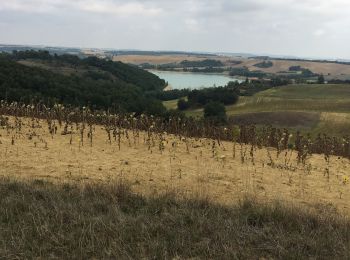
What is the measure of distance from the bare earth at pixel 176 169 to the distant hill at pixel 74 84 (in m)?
5.14

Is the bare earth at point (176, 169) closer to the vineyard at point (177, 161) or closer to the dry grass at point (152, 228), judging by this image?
the vineyard at point (177, 161)

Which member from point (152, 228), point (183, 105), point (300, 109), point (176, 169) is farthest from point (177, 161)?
point (183, 105)

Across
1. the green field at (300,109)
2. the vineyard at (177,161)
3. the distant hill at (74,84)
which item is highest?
the vineyard at (177,161)

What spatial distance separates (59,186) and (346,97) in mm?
91983

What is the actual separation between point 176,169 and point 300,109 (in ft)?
221

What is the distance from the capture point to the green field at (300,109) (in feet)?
192

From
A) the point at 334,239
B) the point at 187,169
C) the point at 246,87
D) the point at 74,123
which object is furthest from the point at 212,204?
the point at 246,87

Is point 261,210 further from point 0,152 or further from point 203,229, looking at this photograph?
point 0,152

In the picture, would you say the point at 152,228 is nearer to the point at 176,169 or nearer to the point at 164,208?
the point at 164,208

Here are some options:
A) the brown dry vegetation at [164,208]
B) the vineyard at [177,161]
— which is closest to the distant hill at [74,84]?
the vineyard at [177,161]

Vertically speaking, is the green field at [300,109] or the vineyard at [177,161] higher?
the vineyard at [177,161]

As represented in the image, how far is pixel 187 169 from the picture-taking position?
8.52 metres

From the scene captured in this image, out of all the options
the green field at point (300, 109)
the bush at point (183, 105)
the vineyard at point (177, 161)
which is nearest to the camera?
the vineyard at point (177, 161)

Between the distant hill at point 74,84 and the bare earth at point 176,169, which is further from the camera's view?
the distant hill at point 74,84
